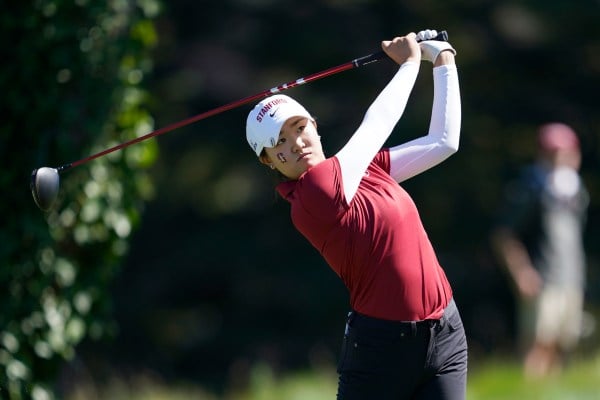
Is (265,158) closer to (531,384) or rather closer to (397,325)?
(397,325)

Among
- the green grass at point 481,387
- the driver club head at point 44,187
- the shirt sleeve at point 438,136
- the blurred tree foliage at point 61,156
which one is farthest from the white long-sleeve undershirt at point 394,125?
the green grass at point 481,387

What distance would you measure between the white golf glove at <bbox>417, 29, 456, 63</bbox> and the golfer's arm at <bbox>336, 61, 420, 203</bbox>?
109 mm

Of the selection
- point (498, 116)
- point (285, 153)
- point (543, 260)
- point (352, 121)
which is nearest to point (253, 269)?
point (352, 121)

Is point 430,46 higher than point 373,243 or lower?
higher

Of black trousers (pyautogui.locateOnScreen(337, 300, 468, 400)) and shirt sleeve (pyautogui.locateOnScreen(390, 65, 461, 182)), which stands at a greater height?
shirt sleeve (pyautogui.locateOnScreen(390, 65, 461, 182))

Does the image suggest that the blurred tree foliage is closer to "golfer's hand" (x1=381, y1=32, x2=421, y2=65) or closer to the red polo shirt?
"golfer's hand" (x1=381, y1=32, x2=421, y2=65)

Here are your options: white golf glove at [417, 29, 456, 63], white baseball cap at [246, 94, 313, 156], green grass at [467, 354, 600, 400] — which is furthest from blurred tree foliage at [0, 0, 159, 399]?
green grass at [467, 354, 600, 400]

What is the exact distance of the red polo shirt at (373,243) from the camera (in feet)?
14.8

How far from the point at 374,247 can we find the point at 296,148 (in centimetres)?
44

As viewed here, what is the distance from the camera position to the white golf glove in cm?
484

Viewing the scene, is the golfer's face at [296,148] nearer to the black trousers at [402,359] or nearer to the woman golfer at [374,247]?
the woman golfer at [374,247]

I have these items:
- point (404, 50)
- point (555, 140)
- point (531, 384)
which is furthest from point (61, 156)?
point (555, 140)

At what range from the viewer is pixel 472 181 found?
15.4 m

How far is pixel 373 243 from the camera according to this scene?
4562 millimetres
